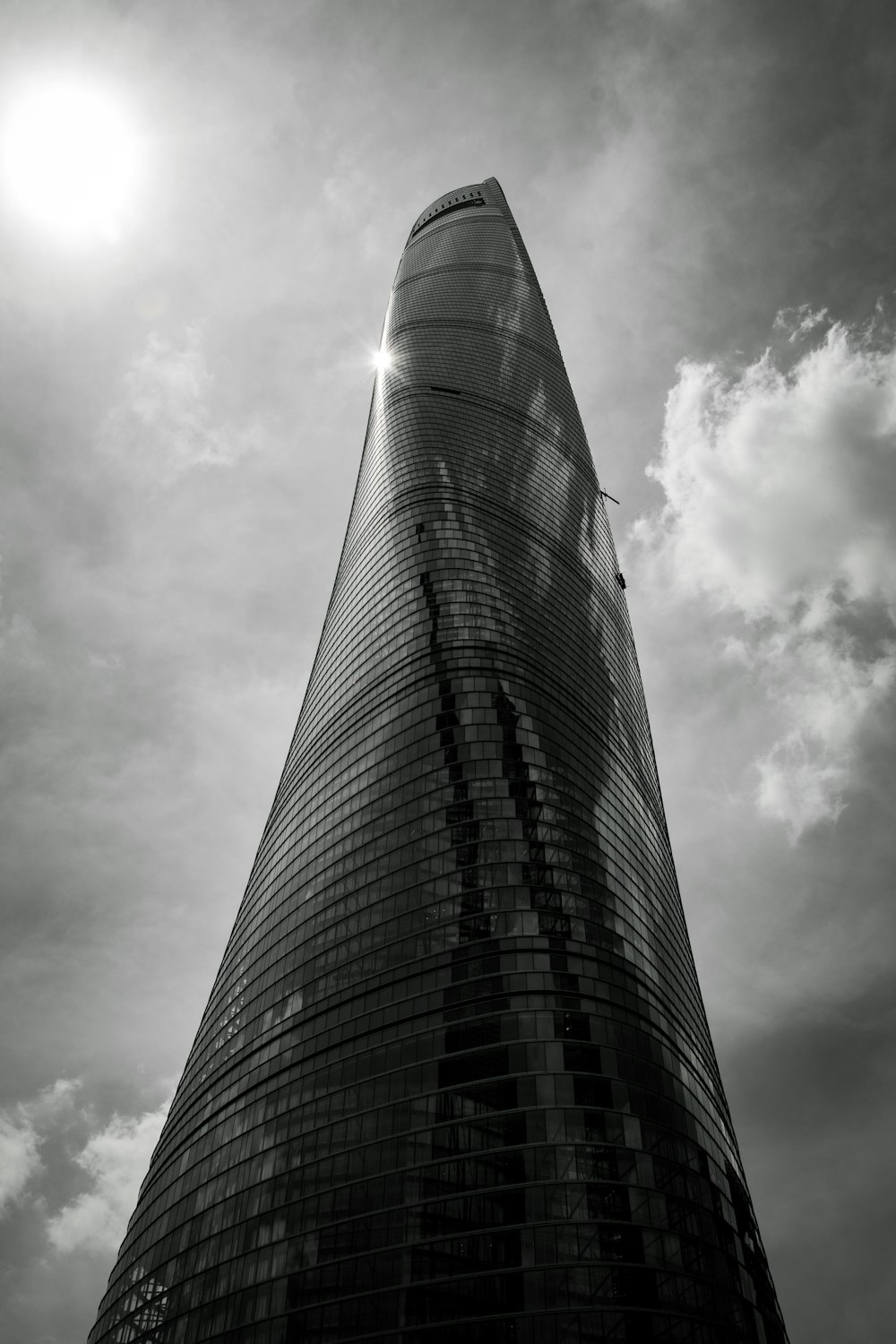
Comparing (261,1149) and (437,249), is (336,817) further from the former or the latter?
(437,249)

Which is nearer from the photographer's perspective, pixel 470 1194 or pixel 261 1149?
pixel 470 1194

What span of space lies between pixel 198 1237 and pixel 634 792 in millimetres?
51081

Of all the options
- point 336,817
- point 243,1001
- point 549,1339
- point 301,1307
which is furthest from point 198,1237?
point 336,817

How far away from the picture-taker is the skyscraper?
47969 millimetres

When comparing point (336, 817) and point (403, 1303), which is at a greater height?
point (336, 817)

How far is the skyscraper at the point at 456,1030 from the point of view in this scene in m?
48.0

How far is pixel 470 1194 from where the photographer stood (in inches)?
1923

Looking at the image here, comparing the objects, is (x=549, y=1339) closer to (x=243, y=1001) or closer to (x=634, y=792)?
(x=243, y=1001)

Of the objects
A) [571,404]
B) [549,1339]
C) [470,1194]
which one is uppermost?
[571,404]

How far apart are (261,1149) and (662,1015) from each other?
28739 mm

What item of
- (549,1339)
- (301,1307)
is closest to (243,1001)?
(301,1307)

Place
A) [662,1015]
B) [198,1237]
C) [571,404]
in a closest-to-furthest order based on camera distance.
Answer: [198,1237] → [662,1015] → [571,404]

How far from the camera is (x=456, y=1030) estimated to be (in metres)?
56.8

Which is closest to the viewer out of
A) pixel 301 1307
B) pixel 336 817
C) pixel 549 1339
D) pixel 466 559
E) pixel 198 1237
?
pixel 549 1339
